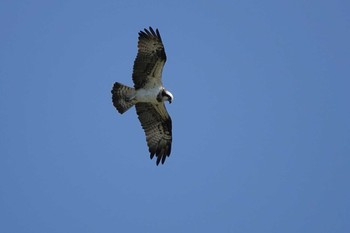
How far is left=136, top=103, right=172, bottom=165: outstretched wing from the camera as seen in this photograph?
14.0 metres

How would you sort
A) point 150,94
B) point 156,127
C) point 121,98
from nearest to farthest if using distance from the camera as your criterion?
1. point 150,94
2. point 121,98
3. point 156,127

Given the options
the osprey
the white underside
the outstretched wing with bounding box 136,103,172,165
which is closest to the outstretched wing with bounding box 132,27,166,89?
the osprey

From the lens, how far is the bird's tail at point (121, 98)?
44.2 feet

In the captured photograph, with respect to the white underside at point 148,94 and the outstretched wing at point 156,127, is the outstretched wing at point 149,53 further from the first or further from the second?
the outstretched wing at point 156,127

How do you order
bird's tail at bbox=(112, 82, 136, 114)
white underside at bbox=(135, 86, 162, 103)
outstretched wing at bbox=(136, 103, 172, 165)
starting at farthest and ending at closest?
outstretched wing at bbox=(136, 103, 172, 165) → bird's tail at bbox=(112, 82, 136, 114) → white underside at bbox=(135, 86, 162, 103)

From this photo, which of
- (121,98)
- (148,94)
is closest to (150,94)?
(148,94)

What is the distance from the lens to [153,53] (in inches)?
508

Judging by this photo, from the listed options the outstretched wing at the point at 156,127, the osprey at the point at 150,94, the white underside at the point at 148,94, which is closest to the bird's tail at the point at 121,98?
the osprey at the point at 150,94

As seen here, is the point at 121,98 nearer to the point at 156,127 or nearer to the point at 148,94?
the point at 148,94

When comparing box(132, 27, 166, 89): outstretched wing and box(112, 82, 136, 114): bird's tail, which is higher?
box(132, 27, 166, 89): outstretched wing

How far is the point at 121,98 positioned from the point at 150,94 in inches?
28.7

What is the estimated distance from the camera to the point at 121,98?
13.6m

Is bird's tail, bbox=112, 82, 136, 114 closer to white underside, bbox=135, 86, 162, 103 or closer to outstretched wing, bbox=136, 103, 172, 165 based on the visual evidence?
white underside, bbox=135, 86, 162, 103

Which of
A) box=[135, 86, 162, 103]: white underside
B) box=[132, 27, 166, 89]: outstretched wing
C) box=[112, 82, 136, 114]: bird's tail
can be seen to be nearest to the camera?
box=[132, 27, 166, 89]: outstretched wing
